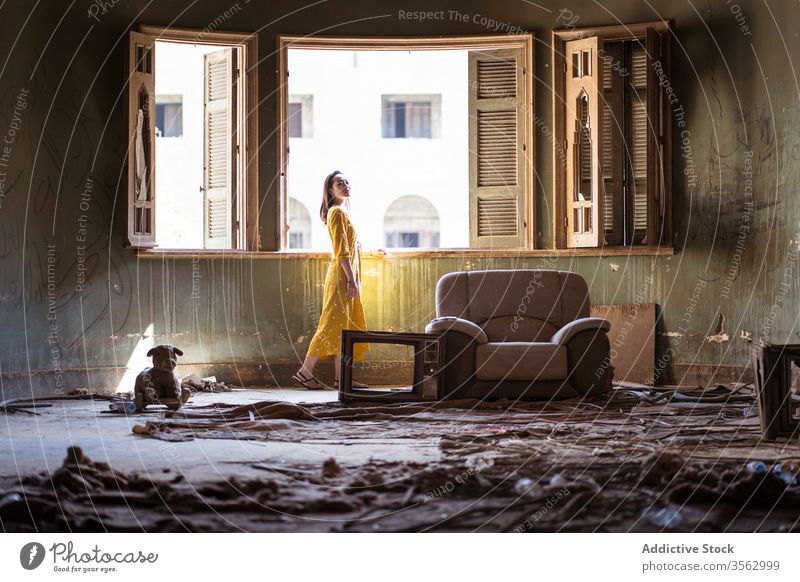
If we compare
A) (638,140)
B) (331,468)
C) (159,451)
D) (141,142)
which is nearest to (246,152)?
(141,142)

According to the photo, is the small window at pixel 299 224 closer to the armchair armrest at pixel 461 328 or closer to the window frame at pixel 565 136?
the window frame at pixel 565 136

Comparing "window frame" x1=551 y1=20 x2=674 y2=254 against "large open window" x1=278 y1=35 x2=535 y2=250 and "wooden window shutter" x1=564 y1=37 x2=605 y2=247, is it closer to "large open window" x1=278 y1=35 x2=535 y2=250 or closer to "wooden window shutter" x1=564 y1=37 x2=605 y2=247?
"wooden window shutter" x1=564 y1=37 x2=605 y2=247

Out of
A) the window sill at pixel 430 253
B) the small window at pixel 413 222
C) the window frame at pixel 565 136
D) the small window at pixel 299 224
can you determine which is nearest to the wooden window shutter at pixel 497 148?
the window sill at pixel 430 253

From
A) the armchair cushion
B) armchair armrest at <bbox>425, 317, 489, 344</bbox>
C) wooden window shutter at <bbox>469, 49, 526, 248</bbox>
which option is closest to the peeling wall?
wooden window shutter at <bbox>469, 49, 526, 248</bbox>

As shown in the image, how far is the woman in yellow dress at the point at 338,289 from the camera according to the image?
773cm

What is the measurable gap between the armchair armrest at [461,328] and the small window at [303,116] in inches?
640

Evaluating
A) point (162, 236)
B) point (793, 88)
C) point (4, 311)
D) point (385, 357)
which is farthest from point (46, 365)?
point (162, 236)

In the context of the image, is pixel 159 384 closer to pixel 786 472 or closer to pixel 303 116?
pixel 786 472

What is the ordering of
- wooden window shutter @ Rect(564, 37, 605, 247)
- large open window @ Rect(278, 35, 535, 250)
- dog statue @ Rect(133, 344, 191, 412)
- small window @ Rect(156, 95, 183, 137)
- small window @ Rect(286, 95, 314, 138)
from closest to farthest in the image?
dog statue @ Rect(133, 344, 191, 412) → wooden window shutter @ Rect(564, 37, 605, 247) → large open window @ Rect(278, 35, 535, 250) → small window @ Rect(156, 95, 183, 137) → small window @ Rect(286, 95, 314, 138)

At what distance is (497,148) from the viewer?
879cm

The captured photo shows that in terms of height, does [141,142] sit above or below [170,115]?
below

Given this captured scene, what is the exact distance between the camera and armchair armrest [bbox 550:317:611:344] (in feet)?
22.3

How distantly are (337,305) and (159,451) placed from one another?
10.8 feet

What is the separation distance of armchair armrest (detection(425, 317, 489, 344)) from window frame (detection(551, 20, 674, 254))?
1758mm
